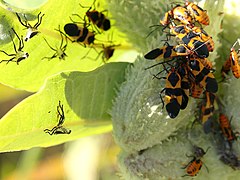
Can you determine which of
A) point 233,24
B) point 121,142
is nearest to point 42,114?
point 121,142

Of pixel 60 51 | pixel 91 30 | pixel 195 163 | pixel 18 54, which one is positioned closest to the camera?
pixel 195 163

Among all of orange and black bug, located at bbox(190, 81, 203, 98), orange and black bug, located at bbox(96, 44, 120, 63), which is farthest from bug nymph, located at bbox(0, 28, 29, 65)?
orange and black bug, located at bbox(190, 81, 203, 98)

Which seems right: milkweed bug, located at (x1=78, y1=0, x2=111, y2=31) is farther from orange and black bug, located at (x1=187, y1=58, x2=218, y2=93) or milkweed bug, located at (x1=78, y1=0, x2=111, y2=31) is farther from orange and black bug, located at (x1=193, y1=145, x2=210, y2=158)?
orange and black bug, located at (x1=193, y1=145, x2=210, y2=158)

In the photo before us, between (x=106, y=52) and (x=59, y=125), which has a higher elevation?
(x=106, y=52)

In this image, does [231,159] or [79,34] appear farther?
[79,34]

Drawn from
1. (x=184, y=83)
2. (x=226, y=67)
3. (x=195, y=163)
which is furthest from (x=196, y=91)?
(x=195, y=163)

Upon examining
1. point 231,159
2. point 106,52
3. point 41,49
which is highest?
point 41,49

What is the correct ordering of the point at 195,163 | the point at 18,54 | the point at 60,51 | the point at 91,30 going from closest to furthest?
the point at 195,163 < the point at 18,54 < the point at 60,51 < the point at 91,30

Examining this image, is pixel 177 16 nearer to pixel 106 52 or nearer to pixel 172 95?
pixel 172 95
